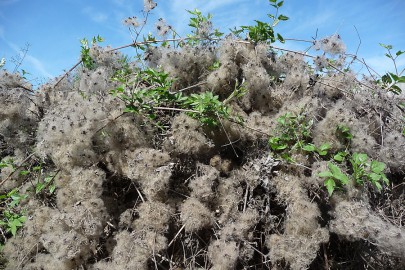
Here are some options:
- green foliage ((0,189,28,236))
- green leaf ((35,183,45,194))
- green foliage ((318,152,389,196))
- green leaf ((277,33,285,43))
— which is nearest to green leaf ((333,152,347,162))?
green foliage ((318,152,389,196))

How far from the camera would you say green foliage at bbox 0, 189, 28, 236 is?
1900 millimetres

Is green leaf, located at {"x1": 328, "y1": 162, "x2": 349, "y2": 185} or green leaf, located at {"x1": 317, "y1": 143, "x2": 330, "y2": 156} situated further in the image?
green leaf, located at {"x1": 317, "y1": 143, "x2": 330, "y2": 156}

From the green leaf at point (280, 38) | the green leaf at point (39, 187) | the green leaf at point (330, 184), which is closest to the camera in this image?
the green leaf at point (330, 184)

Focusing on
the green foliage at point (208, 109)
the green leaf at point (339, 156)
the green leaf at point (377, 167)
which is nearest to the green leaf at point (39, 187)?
the green foliage at point (208, 109)

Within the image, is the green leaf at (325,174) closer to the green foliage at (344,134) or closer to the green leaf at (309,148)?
the green leaf at (309,148)

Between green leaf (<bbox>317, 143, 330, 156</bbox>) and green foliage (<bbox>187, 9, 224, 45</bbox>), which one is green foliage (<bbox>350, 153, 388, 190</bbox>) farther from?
green foliage (<bbox>187, 9, 224, 45</bbox>)

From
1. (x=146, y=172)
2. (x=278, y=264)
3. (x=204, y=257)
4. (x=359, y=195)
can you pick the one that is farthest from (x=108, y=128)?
(x=359, y=195)

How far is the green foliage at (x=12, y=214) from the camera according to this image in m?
1.90

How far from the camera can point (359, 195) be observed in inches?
67.2

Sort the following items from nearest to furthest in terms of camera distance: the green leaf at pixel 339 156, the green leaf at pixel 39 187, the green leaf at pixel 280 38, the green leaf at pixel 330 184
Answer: the green leaf at pixel 330 184 → the green leaf at pixel 339 156 → the green leaf at pixel 39 187 → the green leaf at pixel 280 38

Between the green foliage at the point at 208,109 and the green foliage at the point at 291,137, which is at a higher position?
the green foliage at the point at 208,109

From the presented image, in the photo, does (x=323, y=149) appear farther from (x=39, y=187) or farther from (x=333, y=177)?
(x=39, y=187)

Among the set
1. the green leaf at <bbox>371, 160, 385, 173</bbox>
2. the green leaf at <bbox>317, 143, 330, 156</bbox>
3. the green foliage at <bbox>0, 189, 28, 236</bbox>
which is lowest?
the green foliage at <bbox>0, 189, 28, 236</bbox>

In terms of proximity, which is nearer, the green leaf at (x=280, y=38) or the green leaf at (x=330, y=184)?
the green leaf at (x=330, y=184)
